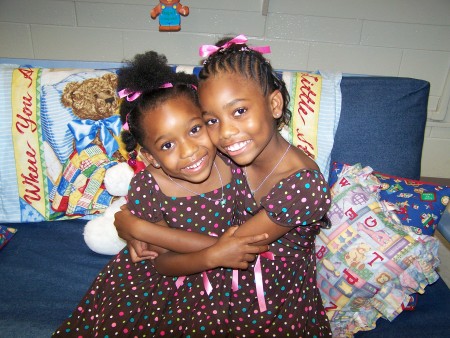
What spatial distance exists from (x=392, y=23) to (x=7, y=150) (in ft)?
7.64

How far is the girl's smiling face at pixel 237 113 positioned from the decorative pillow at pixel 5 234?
3.92 ft

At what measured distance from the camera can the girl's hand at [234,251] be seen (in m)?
1.16

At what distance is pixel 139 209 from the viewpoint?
51.9 inches

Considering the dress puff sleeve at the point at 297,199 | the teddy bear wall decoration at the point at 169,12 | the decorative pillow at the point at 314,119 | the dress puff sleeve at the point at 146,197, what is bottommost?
the dress puff sleeve at the point at 146,197

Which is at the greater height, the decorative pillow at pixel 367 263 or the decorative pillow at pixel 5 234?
the decorative pillow at pixel 367 263

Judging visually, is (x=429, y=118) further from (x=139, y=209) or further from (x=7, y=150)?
(x=7, y=150)

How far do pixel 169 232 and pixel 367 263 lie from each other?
2.38ft

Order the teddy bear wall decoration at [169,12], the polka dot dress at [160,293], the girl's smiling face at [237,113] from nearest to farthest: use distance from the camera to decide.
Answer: the girl's smiling face at [237,113] → the polka dot dress at [160,293] → the teddy bear wall decoration at [169,12]

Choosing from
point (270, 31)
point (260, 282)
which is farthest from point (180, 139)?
point (270, 31)

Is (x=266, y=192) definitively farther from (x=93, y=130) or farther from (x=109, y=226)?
(x=93, y=130)

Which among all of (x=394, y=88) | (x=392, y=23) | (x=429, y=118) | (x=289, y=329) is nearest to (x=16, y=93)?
(x=289, y=329)

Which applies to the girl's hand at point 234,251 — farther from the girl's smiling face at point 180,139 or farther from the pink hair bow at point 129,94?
the pink hair bow at point 129,94

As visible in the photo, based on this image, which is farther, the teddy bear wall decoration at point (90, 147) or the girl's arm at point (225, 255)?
the teddy bear wall decoration at point (90, 147)

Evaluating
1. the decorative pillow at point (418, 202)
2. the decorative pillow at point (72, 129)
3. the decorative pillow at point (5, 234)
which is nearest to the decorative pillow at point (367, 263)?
the decorative pillow at point (418, 202)
